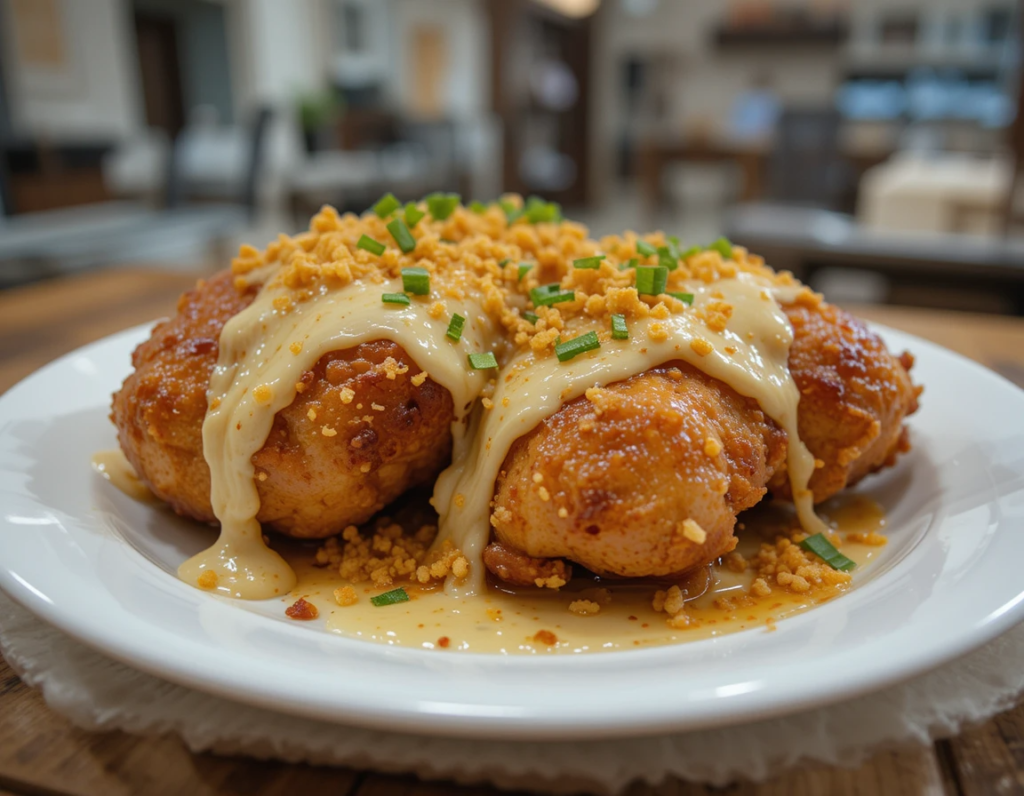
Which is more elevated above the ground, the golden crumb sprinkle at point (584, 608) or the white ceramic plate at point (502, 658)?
the white ceramic plate at point (502, 658)

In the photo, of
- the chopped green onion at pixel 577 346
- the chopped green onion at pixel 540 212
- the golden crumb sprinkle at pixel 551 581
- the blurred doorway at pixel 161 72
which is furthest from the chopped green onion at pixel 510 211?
the blurred doorway at pixel 161 72

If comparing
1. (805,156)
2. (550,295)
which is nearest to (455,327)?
(550,295)

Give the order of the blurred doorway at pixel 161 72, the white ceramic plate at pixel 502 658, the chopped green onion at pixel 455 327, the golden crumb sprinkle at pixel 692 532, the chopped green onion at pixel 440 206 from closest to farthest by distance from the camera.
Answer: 1. the white ceramic plate at pixel 502 658
2. the golden crumb sprinkle at pixel 692 532
3. the chopped green onion at pixel 455 327
4. the chopped green onion at pixel 440 206
5. the blurred doorway at pixel 161 72

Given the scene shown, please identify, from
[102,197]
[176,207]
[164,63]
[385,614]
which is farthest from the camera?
[164,63]

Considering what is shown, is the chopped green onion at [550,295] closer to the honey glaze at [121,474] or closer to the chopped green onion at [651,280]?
the chopped green onion at [651,280]

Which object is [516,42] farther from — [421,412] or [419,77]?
[421,412]

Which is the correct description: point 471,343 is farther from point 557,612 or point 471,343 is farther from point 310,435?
point 557,612

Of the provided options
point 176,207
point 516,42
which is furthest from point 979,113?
point 176,207
